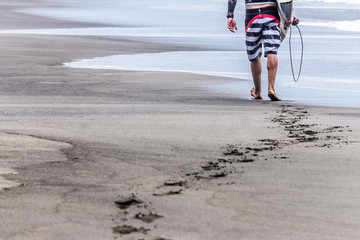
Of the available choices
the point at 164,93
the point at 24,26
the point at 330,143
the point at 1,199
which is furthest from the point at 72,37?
the point at 1,199

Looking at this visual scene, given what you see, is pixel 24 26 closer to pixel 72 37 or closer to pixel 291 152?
pixel 72 37

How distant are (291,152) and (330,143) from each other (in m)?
0.45

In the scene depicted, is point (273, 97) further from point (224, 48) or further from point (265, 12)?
point (224, 48)

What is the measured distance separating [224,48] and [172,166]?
10044 millimetres

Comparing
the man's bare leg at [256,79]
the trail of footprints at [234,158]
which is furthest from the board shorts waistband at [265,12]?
the trail of footprints at [234,158]

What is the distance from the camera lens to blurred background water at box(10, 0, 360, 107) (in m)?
9.34

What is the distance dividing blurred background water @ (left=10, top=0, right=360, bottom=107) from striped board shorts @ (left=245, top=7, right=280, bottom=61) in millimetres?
629

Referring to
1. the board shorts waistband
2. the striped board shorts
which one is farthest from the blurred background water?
the board shorts waistband

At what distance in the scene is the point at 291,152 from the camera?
5.08 metres

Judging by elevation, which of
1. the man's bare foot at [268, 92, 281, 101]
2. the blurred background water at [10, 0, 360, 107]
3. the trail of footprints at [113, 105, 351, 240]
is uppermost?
the trail of footprints at [113, 105, 351, 240]

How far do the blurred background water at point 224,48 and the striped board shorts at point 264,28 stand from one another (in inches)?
24.8

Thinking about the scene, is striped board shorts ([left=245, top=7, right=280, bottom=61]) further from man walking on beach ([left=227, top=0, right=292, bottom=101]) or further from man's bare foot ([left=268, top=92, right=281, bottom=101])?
man's bare foot ([left=268, top=92, right=281, bottom=101])

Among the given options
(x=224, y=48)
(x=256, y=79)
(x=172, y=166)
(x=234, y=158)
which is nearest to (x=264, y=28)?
(x=256, y=79)

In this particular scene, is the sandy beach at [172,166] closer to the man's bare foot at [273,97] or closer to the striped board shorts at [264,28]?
the man's bare foot at [273,97]
